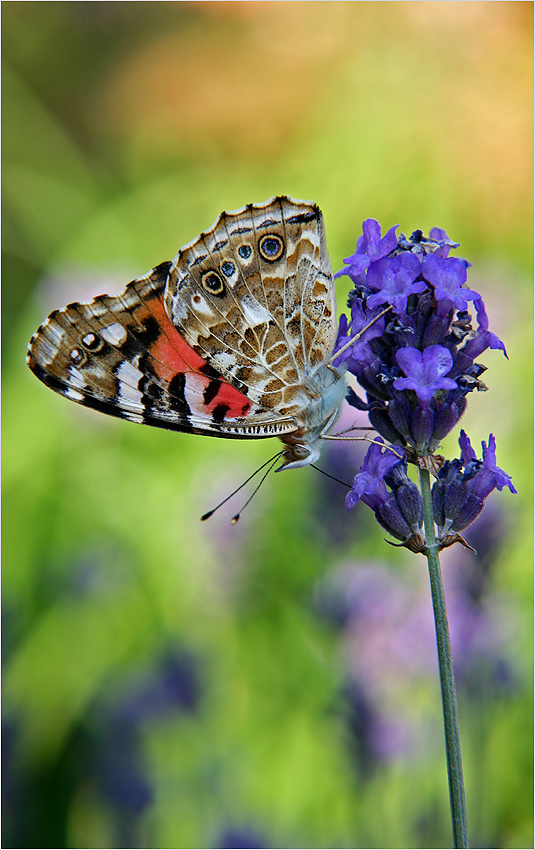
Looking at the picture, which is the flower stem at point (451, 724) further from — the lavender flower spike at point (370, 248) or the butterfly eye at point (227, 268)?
the butterfly eye at point (227, 268)

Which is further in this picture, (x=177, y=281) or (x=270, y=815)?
(x=270, y=815)

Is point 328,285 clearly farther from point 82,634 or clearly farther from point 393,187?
point 393,187

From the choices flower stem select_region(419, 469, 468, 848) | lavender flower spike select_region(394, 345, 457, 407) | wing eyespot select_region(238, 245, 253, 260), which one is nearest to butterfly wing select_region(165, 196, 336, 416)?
wing eyespot select_region(238, 245, 253, 260)

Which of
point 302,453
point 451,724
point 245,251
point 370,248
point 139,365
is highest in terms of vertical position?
point 245,251

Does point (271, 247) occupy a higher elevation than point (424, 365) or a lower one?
higher

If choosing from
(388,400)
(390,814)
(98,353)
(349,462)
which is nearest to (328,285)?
(388,400)

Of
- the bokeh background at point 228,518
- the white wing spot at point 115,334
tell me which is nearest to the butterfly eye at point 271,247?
the white wing spot at point 115,334

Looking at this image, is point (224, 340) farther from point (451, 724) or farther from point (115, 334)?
point (451, 724)

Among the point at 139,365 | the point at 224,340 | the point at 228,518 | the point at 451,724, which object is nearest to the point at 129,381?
the point at 139,365
